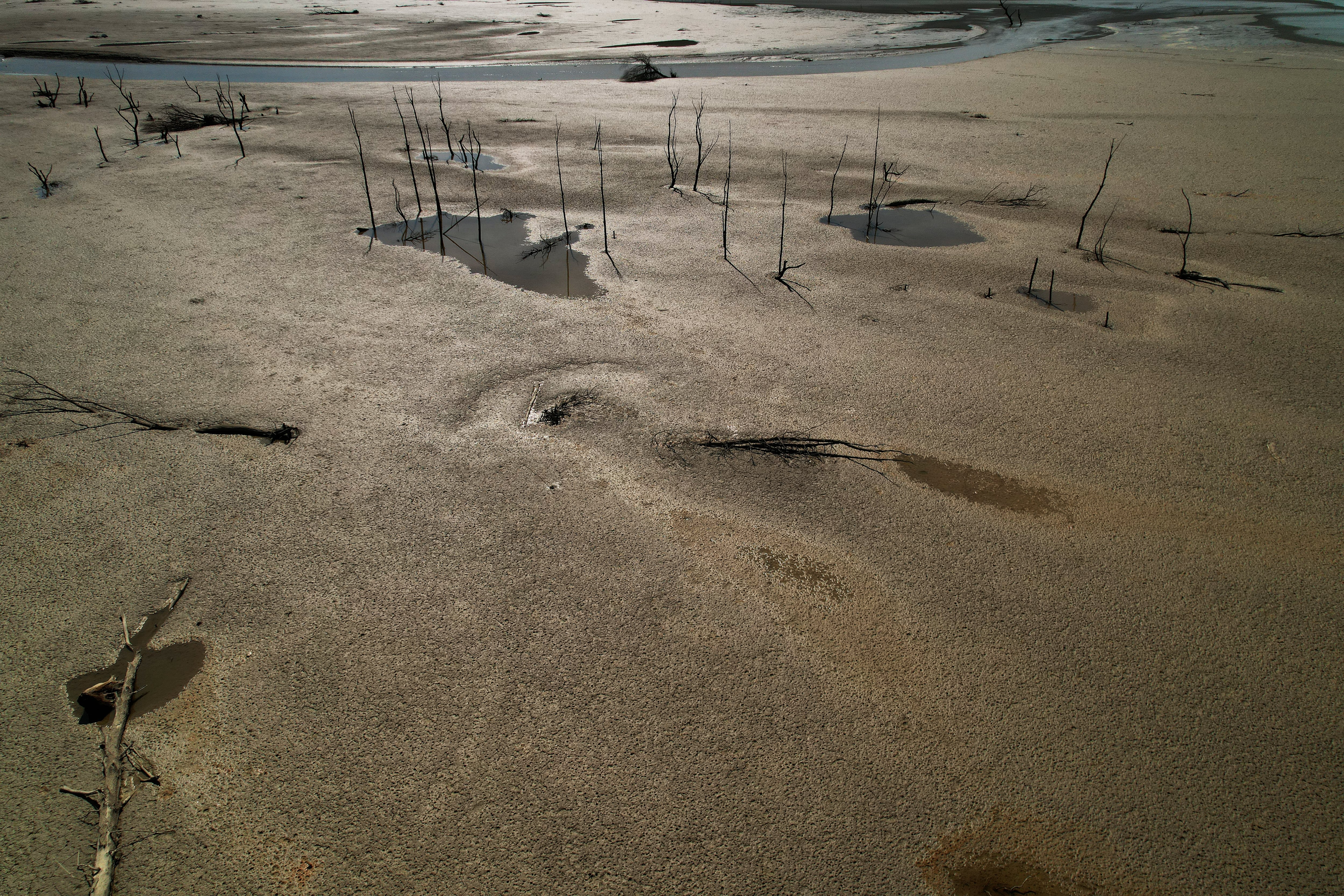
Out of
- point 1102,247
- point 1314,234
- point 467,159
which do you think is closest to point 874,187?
point 1102,247

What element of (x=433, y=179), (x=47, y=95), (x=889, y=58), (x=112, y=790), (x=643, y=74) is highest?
(x=889, y=58)

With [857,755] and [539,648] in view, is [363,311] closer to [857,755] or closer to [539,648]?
[539,648]

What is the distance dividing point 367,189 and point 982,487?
330 cm

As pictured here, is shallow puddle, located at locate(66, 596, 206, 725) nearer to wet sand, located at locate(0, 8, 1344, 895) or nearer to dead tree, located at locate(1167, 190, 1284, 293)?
wet sand, located at locate(0, 8, 1344, 895)

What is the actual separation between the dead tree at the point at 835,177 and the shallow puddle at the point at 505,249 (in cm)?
128

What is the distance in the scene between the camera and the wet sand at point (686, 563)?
3.94 ft

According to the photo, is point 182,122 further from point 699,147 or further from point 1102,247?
point 1102,247

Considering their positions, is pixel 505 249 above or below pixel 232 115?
below

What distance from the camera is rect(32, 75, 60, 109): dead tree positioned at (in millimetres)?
5520

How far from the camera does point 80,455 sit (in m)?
1.94

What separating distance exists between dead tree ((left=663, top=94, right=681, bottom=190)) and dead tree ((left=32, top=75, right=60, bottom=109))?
4625mm

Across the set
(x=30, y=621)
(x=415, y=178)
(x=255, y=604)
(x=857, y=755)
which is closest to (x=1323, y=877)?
(x=857, y=755)

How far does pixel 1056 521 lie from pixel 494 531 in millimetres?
1370

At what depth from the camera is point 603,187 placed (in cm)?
391
